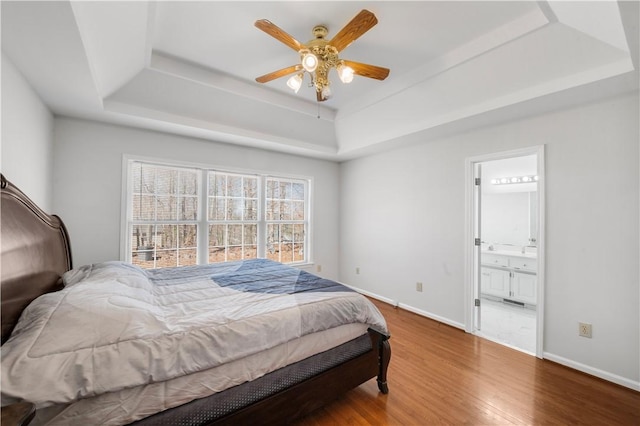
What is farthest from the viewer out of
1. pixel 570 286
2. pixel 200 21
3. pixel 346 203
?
pixel 346 203

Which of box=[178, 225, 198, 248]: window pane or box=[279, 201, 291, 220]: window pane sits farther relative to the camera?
box=[279, 201, 291, 220]: window pane

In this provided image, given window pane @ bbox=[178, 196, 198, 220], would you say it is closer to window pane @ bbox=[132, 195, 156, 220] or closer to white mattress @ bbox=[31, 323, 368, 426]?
window pane @ bbox=[132, 195, 156, 220]

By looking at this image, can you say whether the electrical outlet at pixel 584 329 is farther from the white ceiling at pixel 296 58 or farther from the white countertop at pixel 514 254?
the white ceiling at pixel 296 58

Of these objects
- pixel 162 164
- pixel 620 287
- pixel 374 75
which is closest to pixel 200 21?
pixel 374 75

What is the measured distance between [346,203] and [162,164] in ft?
9.74

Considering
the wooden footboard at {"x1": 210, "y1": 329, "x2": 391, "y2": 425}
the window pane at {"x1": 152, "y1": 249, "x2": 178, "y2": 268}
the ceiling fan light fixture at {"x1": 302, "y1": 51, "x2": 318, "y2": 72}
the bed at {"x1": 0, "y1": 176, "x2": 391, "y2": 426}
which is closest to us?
the bed at {"x1": 0, "y1": 176, "x2": 391, "y2": 426}

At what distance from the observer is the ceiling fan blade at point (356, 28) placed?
1.60m

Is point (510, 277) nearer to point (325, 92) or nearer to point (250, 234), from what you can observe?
point (325, 92)

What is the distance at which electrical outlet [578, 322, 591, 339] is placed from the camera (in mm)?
2289

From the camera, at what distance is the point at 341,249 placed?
5.00 m

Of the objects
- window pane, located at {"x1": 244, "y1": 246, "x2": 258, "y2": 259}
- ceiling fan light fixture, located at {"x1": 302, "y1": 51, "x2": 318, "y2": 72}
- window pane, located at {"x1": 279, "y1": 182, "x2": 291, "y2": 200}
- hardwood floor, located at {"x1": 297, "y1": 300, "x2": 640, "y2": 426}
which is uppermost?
ceiling fan light fixture, located at {"x1": 302, "y1": 51, "x2": 318, "y2": 72}

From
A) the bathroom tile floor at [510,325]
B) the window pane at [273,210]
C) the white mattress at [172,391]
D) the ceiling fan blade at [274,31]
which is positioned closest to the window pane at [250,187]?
the window pane at [273,210]

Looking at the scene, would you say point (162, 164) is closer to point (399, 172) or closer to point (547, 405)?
point (399, 172)

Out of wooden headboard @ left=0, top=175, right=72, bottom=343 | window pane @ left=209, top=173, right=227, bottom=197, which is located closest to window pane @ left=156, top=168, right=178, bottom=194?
window pane @ left=209, top=173, right=227, bottom=197
